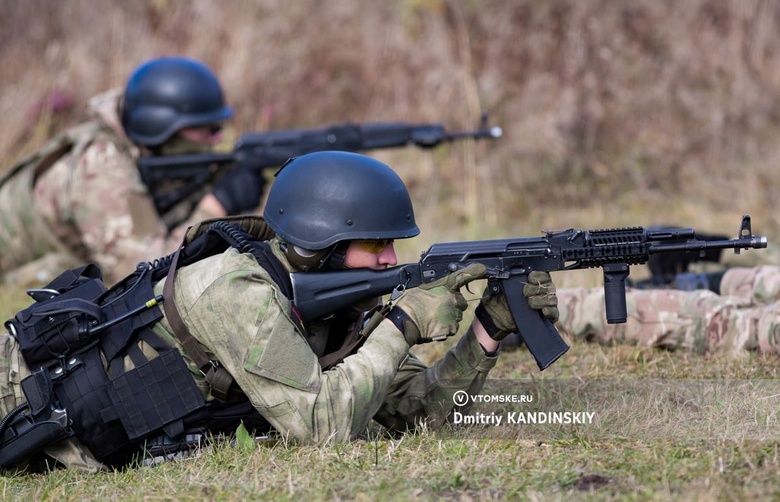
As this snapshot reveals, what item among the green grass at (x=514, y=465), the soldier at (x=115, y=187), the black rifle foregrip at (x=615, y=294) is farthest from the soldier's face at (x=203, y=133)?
the black rifle foregrip at (x=615, y=294)

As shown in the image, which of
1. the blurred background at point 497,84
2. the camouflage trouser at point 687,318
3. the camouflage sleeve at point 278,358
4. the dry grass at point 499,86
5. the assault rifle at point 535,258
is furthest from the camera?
the blurred background at point 497,84

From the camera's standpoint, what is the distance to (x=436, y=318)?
368 centimetres

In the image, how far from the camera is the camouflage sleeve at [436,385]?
400 cm

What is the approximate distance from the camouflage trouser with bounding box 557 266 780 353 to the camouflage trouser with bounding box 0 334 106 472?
9.34 feet

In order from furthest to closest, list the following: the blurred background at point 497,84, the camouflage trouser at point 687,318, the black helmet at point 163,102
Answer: the blurred background at point 497,84 < the black helmet at point 163,102 < the camouflage trouser at point 687,318

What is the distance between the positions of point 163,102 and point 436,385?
4.23m

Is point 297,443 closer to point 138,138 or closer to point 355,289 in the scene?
point 355,289

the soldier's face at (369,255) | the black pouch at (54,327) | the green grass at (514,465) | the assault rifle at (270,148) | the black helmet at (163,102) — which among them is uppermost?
the black helmet at (163,102)

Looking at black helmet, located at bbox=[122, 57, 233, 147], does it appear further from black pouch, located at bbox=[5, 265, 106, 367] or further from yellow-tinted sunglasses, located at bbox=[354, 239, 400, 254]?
yellow-tinted sunglasses, located at bbox=[354, 239, 400, 254]

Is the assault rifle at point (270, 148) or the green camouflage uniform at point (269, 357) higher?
the assault rifle at point (270, 148)

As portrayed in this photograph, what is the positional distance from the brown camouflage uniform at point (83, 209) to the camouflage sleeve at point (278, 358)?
3505 mm

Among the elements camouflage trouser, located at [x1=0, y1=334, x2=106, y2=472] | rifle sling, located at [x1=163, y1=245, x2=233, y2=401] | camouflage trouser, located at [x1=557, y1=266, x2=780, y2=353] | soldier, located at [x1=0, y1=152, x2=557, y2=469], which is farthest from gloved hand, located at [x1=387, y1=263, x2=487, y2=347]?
camouflage trouser, located at [x1=557, y1=266, x2=780, y2=353]

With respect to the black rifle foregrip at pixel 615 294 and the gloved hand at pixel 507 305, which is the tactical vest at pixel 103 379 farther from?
the black rifle foregrip at pixel 615 294

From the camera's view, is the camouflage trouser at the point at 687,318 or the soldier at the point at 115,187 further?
the soldier at the point at 115,187
